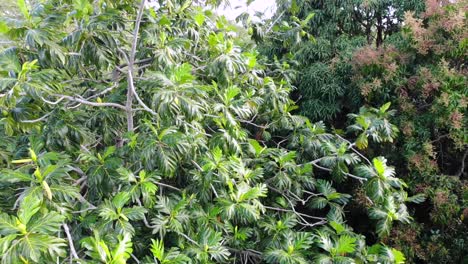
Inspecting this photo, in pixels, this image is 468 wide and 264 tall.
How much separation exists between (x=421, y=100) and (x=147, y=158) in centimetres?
285

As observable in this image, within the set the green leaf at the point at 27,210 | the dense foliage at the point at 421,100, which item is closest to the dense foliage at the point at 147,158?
the green leaf at the point at 27,210

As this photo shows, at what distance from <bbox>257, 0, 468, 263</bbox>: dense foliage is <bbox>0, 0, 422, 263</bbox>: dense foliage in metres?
0.46

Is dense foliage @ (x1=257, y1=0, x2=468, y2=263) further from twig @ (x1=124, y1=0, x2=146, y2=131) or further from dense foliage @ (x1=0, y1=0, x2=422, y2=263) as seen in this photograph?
twig @ (x1=124, y1=0, x2=146, y2=131)

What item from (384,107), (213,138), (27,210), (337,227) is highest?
(384,107)

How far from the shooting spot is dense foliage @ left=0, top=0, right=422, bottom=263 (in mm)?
2060

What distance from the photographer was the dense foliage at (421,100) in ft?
11.0

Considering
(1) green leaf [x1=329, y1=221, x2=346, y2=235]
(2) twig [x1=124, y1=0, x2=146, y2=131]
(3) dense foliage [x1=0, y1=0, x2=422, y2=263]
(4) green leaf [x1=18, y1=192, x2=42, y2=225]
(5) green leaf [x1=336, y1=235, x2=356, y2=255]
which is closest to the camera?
(4) green leaf [x1=18, y1=192, x2=42, y2=225]

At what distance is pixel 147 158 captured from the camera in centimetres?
221

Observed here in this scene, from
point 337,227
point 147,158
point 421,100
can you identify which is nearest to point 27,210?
point 147,158

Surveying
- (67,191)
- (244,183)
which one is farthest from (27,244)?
(244,183)

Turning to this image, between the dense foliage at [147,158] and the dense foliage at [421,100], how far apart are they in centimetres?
46

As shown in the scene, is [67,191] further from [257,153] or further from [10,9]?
[10,9]

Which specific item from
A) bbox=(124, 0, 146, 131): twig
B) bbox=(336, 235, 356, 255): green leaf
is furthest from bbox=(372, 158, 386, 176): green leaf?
bbox=(124, 0, 146, 131): twig

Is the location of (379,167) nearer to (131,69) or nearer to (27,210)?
(131,69)
